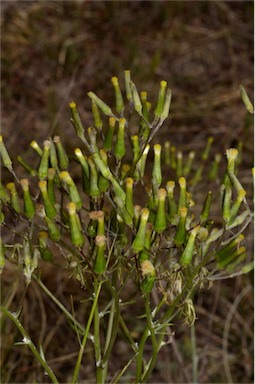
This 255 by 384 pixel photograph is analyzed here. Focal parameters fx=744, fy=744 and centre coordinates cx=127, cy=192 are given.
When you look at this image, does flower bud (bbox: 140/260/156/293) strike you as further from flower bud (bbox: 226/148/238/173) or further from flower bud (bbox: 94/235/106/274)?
flower bud (bbox: 226/148/238/173)

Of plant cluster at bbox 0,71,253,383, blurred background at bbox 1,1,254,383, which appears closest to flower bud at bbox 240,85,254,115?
plant cluster at bbox 0,71,253,383

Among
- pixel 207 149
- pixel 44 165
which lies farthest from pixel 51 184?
pixel 207 149

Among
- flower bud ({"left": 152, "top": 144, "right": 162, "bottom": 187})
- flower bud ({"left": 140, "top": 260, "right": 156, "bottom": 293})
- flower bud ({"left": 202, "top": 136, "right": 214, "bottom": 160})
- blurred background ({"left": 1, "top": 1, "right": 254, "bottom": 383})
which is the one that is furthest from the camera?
blurred background ({"left": 1, "top": 1, "right": 254, "bottom": 383})

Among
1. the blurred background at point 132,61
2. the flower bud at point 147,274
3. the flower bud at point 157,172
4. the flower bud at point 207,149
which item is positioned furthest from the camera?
the blurred background at point 132,61

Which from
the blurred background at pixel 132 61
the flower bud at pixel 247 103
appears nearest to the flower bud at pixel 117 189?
the flower bud at pixel 247 103

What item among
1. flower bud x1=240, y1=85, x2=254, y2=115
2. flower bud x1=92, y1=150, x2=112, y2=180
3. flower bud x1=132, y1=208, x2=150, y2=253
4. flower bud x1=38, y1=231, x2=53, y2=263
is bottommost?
flower bud x1=38, y1=231, x2=53, y2=263

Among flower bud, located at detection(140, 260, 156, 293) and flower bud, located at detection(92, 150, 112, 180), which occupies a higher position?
flower bud, located at detection(92, 150, 112, 180)

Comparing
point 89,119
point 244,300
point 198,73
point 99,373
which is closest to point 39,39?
point 89,119

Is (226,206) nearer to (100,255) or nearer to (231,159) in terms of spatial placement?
(231,159)

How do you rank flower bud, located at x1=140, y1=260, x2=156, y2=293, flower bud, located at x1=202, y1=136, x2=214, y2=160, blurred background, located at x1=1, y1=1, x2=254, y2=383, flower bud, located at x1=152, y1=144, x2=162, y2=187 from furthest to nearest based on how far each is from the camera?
blurred background, located at x1=1, y1=1, x2=254, y2=383
flower bud, located at x1=202, y1=136, x2=214, y2=160
flower bud, located at x1=152, y1=144, x2=162, y2=187
flower bud, located at x1=140, y1=260, x2=156, y2=293

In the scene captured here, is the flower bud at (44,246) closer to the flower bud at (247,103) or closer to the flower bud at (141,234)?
the flower bud at (141,234)
